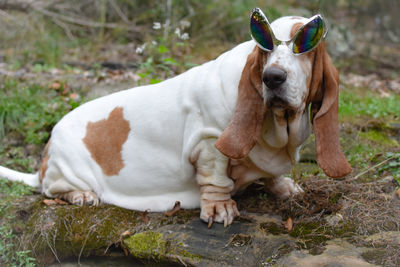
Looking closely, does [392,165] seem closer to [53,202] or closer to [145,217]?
[145,217]

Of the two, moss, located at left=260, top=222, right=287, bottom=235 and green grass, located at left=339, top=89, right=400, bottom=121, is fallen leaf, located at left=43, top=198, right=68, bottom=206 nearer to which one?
moss, located at left=260, top=222, right=287, bottom=235

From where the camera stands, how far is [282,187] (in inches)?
123

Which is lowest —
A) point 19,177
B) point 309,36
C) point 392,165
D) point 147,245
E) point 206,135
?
point 19,177

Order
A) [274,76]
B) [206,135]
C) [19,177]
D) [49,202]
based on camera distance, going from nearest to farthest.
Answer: [274,76] < [206,135] < [49,202] < [19,177]

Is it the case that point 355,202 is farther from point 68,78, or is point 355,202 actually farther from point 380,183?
point 68,78

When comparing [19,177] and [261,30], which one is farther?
[19,177]

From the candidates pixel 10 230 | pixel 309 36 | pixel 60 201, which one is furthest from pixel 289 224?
pixel 10 230

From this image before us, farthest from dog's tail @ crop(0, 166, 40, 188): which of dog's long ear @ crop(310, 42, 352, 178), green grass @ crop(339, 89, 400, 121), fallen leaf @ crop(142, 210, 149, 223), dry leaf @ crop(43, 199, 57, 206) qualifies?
green grass @ crop(339, 89, 400, 121)

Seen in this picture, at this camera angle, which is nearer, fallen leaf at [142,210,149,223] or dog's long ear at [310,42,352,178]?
dog's long ear at [310,42,352,178]

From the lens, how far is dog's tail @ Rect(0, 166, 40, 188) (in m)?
3.71

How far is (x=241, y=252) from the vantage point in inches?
98.8

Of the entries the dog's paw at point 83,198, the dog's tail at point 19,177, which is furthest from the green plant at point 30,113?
the dog's paw at point 83,198

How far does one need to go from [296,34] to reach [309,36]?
0.07m

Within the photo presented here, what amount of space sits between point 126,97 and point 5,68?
4.03 meters
